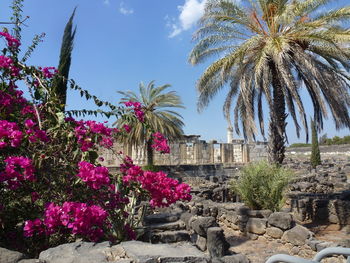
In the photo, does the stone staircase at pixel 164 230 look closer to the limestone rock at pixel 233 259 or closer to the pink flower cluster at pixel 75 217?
the limestone rock at pixel 233 259

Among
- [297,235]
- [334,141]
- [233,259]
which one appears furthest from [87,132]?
[334,141]

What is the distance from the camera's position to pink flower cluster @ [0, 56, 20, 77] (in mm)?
3898

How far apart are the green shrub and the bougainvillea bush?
4.08 m

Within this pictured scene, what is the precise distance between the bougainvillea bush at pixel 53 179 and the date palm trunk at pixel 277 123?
6.87 meters

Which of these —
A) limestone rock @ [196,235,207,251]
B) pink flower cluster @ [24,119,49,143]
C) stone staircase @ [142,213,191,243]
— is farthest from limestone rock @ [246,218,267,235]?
pink flower cluster @ [24,119,49,143]

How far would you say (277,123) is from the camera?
9.88 metres

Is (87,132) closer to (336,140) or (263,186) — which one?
(263,186)

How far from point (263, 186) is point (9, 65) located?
584cm

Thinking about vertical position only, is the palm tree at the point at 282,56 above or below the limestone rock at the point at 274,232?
above

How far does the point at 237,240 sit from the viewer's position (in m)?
6.97

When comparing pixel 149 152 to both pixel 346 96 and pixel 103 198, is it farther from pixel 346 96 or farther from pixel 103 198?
pixel 103 198

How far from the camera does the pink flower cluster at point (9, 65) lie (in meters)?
3.90

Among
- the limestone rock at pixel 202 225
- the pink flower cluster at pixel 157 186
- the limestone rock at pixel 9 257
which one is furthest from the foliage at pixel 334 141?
the limestone rock at pixel 9 257

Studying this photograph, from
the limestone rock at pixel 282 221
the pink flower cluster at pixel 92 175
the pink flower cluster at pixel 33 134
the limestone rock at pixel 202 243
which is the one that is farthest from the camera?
the limestone rock at pixel 282 221
